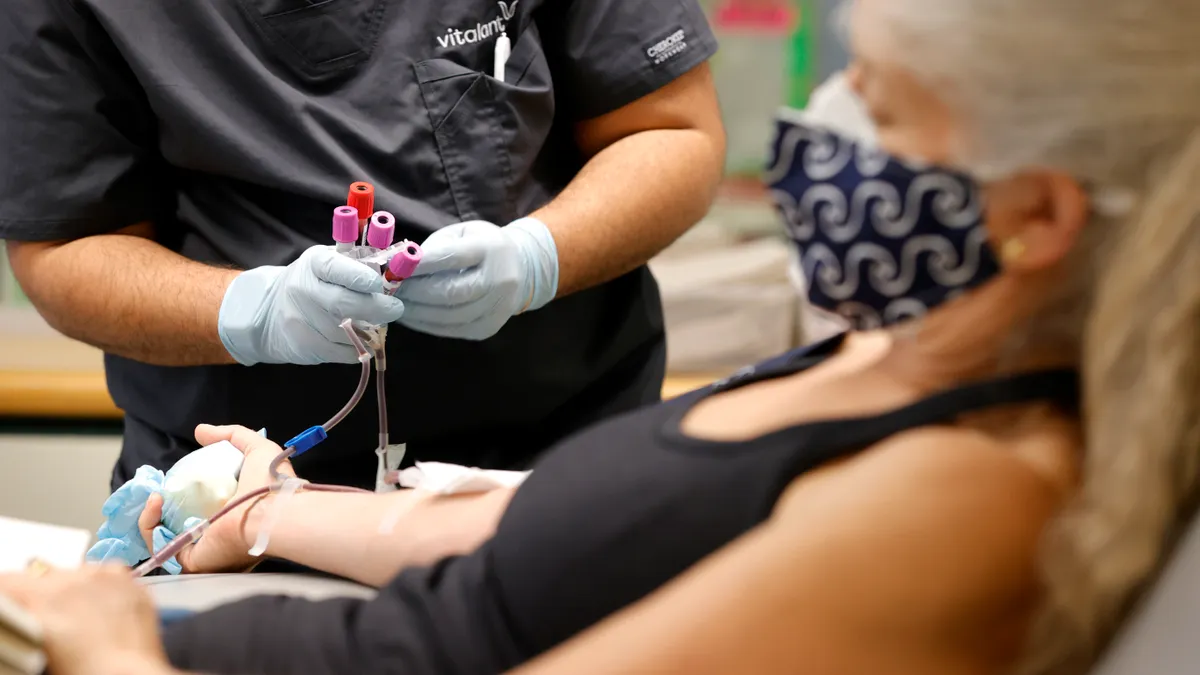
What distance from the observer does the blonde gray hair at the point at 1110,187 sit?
0.69m

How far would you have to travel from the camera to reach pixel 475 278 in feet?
3.80

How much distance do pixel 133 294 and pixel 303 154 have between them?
0.24 m

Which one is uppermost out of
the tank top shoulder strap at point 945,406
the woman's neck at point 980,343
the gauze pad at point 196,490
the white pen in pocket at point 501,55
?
the white pen in pocket at point 501,55

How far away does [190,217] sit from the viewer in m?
1.30

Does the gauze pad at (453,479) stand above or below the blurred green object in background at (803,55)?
below

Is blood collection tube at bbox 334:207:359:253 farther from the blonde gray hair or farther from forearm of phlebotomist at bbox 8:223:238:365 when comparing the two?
the blonde gray hair

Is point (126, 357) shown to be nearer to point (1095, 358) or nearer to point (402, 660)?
point (402, 660)

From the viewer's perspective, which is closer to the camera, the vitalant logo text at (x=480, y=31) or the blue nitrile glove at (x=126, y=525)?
the blue nitrile glove at (x=126, y=525)

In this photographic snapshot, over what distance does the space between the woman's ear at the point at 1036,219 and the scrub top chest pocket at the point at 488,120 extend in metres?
0.69

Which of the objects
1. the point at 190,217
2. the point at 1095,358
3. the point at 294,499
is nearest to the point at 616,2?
the point at 190,217

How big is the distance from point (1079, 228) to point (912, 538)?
227 mm

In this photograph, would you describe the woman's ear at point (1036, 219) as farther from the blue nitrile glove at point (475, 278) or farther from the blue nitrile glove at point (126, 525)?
the blue nitrile glove at point (126, 525)

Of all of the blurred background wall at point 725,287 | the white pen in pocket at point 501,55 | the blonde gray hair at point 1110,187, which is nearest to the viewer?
the blonde gray hair at point 1110,187

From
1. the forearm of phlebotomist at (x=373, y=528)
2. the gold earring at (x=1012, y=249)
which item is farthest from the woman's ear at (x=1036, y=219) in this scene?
the forearm of phlebotomist at (x=373, y=528)
